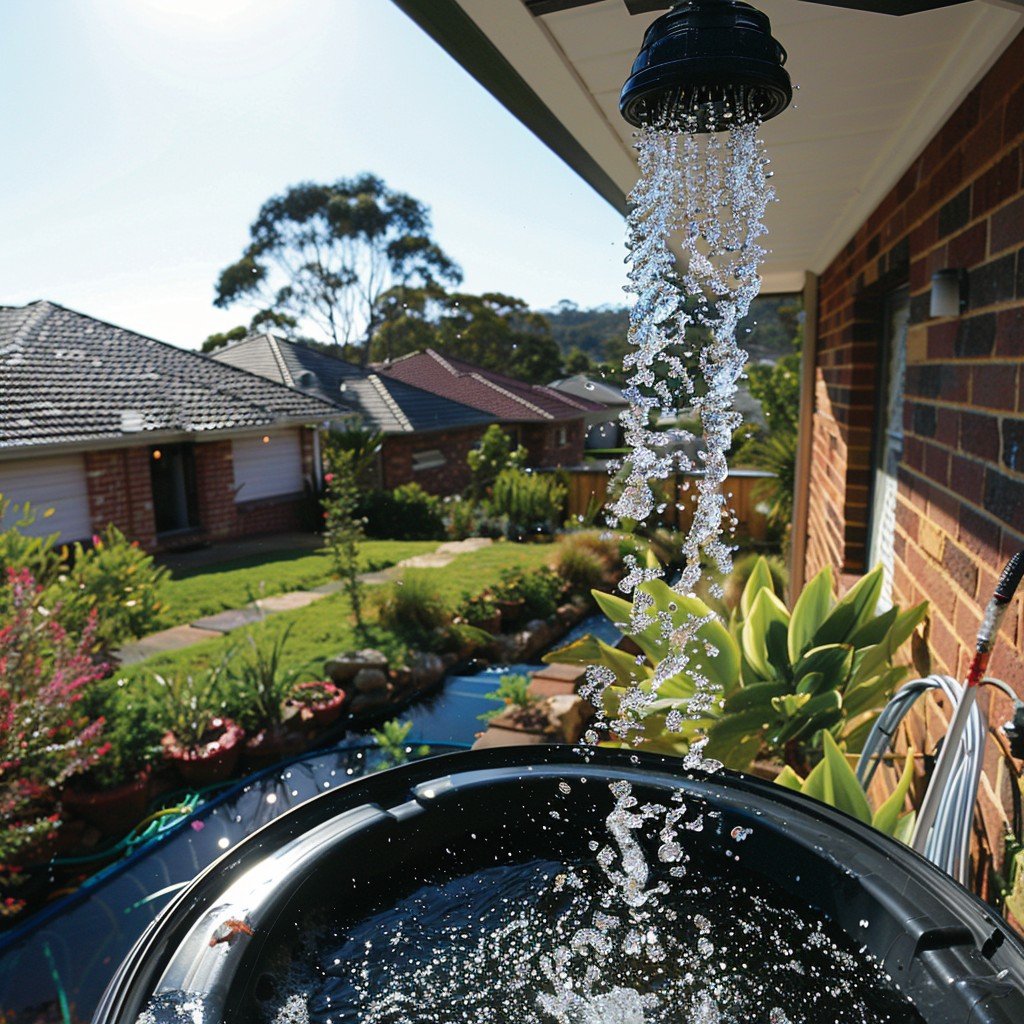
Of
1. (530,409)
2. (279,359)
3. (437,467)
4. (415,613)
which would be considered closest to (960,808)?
(415,613)

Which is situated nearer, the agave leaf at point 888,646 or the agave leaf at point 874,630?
the agave leaf at point 888,646

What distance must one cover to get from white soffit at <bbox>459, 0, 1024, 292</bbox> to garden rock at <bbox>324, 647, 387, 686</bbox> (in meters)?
3.37

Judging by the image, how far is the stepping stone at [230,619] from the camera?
623 centimetres

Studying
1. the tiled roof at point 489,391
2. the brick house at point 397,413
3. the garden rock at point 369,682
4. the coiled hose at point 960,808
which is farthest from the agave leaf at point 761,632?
the brick house at point 397,413

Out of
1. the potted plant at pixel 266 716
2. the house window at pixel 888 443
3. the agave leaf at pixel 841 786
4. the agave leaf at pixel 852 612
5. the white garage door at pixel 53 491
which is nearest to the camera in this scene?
the agave leaf at pixel 841 786

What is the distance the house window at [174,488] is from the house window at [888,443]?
31.9 feet

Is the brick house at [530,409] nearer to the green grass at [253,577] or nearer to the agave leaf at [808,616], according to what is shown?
the green grass at [253,577]

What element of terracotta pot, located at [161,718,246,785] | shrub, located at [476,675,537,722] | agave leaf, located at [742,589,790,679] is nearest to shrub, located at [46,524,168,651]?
terracotta pot, located at [161,718,246,785]

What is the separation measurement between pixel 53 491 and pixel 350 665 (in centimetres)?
618

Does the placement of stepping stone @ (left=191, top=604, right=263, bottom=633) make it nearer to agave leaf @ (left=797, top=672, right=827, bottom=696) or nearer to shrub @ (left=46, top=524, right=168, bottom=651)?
shrub @ (left=46, top=524, right=168, bottom=651)

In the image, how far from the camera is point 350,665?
4766mm

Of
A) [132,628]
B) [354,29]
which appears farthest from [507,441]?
[132,628]

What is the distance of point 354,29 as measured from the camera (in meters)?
8.75

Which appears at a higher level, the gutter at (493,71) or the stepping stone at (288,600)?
the gutter at (493,71)
